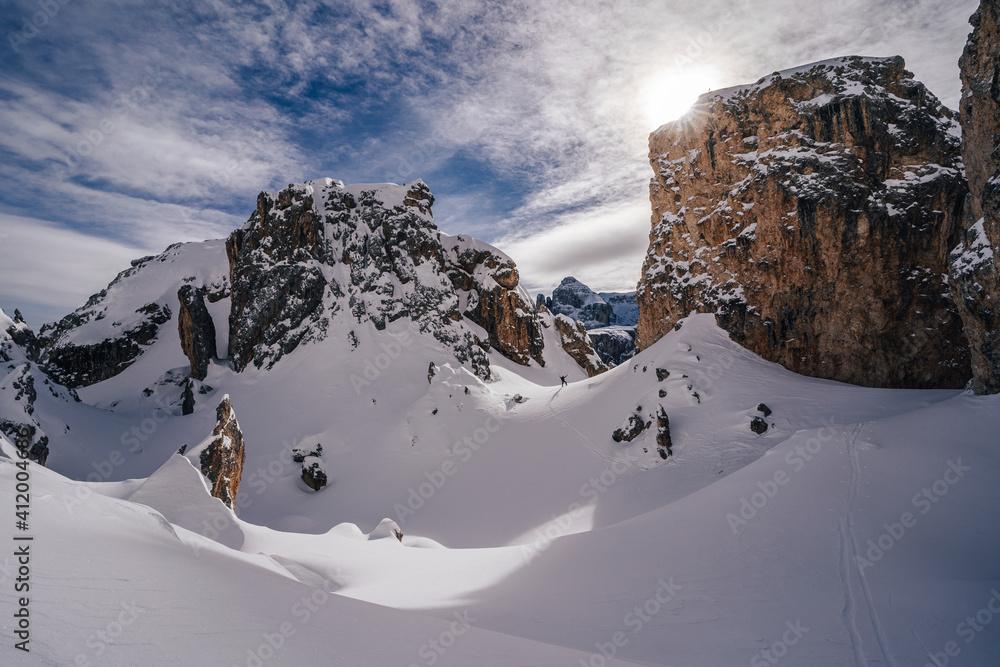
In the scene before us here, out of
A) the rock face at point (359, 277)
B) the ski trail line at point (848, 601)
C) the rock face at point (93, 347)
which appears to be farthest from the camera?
the rock face at point (93, 347)

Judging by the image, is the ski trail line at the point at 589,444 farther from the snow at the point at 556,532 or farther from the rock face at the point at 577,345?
the rock face at the point at 577,345

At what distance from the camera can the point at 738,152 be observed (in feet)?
103

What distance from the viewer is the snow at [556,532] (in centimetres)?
458

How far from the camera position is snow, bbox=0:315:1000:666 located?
458cm

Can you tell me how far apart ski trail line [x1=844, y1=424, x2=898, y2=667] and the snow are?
0.07 meters

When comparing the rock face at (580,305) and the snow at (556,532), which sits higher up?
the rock face at (580,305)

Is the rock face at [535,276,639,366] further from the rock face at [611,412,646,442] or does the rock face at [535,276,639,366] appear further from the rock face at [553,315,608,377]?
the rock face at [611,412,646,442]

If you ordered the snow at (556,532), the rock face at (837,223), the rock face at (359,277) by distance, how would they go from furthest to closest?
the rock face at (359,277) < the rock face at (837,223) < the snow at (556,532)

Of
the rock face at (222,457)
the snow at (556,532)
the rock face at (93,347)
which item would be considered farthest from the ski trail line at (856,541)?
the rock face at (93,347)

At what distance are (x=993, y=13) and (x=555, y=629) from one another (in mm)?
25530

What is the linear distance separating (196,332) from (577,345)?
1773 inches

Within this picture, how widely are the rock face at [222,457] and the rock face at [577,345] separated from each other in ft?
148

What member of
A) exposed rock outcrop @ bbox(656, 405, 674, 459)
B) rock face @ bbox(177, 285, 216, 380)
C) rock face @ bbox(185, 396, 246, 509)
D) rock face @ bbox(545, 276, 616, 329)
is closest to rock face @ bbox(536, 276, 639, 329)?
rock face @ bbox(545, 276, 616, 329)

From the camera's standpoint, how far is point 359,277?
45.0m
